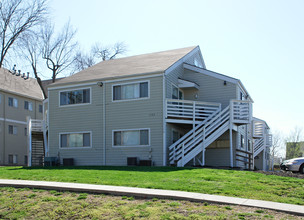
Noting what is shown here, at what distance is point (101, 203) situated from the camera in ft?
32.2

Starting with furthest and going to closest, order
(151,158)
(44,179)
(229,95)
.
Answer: (229,95) → (151,158) → (44,179)

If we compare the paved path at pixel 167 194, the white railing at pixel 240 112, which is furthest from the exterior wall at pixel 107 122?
the paved path at pixel 167 194

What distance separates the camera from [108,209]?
9.25 metres

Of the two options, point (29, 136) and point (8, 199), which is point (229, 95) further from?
point (8, 199)

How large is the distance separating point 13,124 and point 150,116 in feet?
61.5

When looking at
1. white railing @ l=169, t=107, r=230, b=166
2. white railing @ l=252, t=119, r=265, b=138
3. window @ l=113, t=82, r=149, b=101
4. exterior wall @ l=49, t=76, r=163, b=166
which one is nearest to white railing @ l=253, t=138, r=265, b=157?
white railing @ l=252, t=119, r=265, b=138

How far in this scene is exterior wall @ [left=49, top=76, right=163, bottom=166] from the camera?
20969 mm

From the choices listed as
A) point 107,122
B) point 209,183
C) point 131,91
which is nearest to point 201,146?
point 131,91

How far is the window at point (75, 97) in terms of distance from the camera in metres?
23.3

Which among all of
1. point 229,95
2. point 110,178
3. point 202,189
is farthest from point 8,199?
point 229,95

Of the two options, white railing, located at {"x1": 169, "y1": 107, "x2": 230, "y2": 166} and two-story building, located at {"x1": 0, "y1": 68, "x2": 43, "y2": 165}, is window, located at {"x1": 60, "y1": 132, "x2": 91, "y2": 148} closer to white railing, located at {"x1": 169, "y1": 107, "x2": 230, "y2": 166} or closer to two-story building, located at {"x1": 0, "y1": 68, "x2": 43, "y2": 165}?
white railing, located at {"x1": 169, "y1": 107, "x2": 230, "y2": 166}

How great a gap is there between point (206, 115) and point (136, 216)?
13.6m

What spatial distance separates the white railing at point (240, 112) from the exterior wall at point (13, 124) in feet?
70.8

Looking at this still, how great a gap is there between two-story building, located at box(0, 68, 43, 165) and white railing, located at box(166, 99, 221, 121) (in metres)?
18.4
